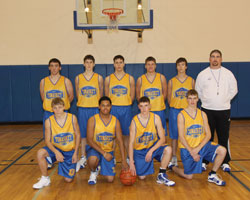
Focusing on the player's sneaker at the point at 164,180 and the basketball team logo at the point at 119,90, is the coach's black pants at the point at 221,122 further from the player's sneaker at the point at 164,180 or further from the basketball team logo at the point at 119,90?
the basketball team logo at the point at 119,90

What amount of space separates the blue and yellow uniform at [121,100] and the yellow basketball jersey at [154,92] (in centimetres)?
27

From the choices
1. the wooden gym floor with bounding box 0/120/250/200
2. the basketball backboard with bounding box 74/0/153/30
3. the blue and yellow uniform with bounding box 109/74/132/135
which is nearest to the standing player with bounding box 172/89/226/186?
the wooden gym floor with bounding box 0/120/250/200

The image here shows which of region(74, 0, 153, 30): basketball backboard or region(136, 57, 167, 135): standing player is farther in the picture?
region(74, 0, 153, 30): basketball backboard

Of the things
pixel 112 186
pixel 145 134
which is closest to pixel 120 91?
pixel 145 134

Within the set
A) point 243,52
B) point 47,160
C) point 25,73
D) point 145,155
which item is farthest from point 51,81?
point 243,52

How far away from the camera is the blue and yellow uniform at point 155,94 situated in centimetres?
427

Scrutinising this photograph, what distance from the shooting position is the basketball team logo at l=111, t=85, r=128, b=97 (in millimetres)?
4344

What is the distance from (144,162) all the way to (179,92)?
4.46ft

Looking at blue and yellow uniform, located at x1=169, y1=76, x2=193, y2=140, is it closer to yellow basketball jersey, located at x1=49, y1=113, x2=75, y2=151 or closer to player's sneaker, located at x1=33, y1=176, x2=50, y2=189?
yellow basketball jersey, located at x1=49, y1=113, x2=75, y2=151

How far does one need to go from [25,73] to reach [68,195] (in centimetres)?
534

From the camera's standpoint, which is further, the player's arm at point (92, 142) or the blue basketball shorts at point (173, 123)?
the blue basketball shorts at point (173, 123)

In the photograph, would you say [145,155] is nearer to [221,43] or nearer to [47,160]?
[47,160]

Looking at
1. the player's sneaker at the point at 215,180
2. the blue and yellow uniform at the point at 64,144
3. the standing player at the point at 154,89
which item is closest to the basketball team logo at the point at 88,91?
the standing player at the point at 154,89

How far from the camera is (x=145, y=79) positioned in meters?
4.40
